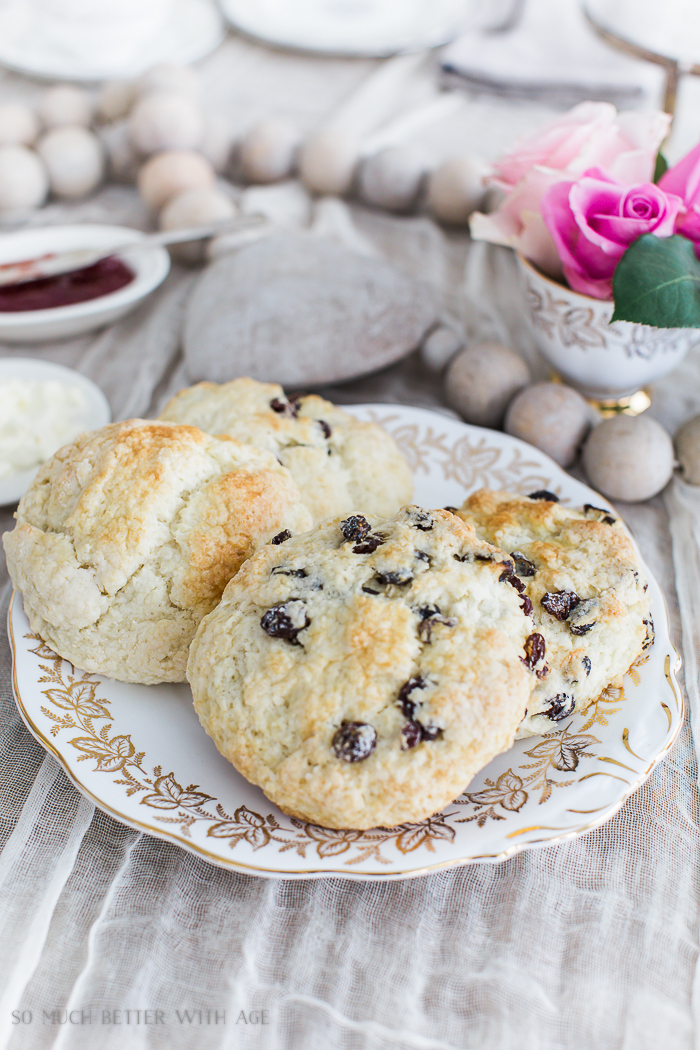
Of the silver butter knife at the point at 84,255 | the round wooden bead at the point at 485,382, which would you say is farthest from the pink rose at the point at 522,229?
the silver butter knife at the point at 84,255

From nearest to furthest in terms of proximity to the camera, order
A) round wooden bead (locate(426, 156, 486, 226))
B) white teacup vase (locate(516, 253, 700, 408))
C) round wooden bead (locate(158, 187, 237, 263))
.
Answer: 1. white teacup vase (locate(516, 253, 700, 408))
2. round wooden bead (locate(158, 187, 237, 263))
3. round wooden bead (locate(426, 156, 486, 226))

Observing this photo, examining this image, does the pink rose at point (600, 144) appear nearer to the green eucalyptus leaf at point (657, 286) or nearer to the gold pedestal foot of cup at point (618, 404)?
the green eucalyptus leaf at point (657, 286)

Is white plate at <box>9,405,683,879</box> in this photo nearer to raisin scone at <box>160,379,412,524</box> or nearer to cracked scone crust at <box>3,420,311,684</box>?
cracked scone crust at <box>3,420,311,684</box>

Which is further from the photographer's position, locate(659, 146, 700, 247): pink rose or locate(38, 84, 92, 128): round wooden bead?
locate(38, 84, 92, 128): round wooden bead

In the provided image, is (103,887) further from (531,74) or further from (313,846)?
(531,74)

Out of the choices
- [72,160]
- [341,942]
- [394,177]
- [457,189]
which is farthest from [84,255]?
[341,942]

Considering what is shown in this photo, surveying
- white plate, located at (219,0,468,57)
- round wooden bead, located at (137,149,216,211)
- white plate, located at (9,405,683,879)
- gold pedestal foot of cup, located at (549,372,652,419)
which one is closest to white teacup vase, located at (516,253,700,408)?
gold pedestal foot of cup, located at (549,372,652,419)
